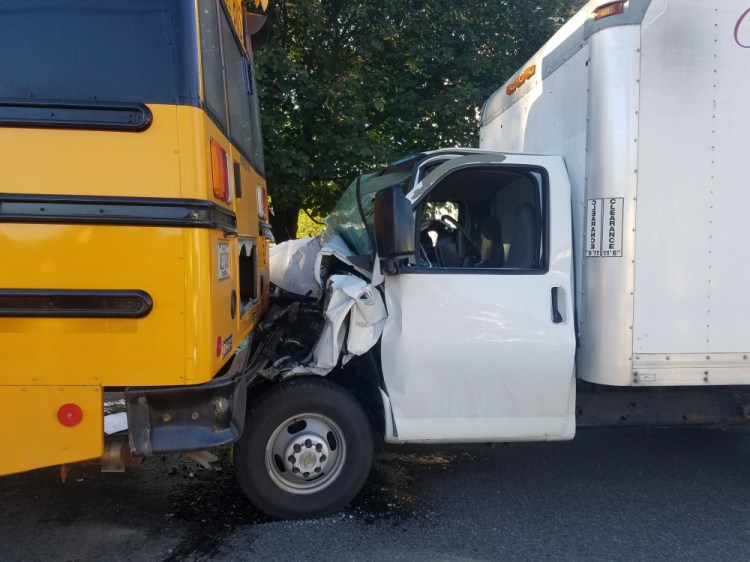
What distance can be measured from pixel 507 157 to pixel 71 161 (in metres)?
2.46

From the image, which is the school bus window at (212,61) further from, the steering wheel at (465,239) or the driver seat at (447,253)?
the steering wheel at (465,239)

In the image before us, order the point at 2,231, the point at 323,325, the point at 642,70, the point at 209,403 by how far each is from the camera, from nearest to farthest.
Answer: the point at 2,231 → the point at 209,403 → the point at 642,70 → the point at 323,325

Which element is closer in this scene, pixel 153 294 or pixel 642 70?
pixel 153 294

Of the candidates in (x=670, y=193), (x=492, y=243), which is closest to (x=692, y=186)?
(x=670, y=193)

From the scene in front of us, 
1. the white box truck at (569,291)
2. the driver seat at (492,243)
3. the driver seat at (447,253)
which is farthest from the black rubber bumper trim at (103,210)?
the driver seat at (492,243)

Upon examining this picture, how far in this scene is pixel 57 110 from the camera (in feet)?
7.94

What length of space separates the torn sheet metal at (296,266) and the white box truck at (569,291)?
75 centimetres

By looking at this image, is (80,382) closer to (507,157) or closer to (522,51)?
(507,157)

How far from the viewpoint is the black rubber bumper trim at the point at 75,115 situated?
2395 millimetres

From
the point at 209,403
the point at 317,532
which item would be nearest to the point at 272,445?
the point at 317,532

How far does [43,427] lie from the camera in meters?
2.54

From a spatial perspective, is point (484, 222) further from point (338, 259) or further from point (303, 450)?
point (303, 450)

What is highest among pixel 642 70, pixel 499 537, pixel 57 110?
pixel 642 70

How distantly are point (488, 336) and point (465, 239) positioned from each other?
2.90 feet
